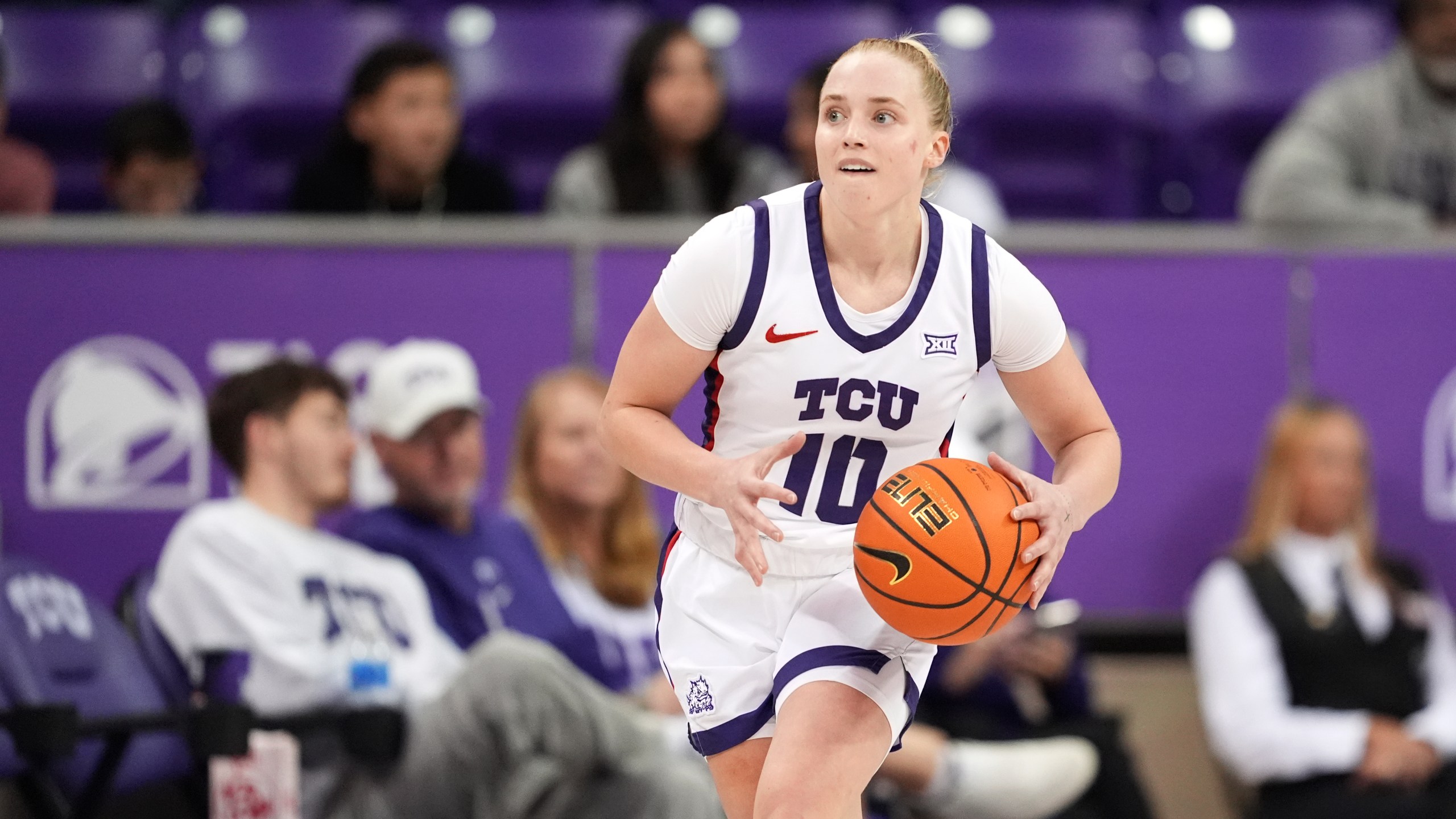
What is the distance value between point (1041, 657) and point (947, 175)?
5.80 ft

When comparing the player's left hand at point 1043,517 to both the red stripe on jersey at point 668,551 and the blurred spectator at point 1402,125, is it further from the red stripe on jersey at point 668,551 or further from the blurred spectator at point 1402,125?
the blurred spectator at point 1402,125

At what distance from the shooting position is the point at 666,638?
327 cm

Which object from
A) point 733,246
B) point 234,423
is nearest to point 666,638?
point 733,246

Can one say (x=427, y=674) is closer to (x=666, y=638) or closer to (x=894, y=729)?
(x=666, y=638)

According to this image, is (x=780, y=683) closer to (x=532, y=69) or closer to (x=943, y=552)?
(x=943, y=552)

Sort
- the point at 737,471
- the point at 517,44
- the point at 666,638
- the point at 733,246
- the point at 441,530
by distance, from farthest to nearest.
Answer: the point at 517,44
the point at 441,530
the point at 666,638
the point at 733,246
the point at 737,471

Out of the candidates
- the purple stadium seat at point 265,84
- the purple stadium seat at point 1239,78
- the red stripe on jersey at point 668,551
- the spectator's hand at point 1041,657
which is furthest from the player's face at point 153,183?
the purple stadium seat at point 1239,78

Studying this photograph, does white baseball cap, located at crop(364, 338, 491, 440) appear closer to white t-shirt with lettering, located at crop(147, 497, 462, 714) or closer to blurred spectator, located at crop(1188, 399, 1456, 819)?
white t-shirt with lettering, located at crop(147, 497, 462, 714)

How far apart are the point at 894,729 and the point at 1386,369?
3.91 meters

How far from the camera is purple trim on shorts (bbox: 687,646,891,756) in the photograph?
119 inches

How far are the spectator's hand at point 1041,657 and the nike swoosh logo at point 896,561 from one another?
112 inches

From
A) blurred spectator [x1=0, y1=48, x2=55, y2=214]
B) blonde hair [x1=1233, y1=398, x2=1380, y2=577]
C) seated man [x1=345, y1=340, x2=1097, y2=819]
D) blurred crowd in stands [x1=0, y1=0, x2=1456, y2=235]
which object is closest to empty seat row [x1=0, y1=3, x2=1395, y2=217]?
blurred crowd in stands [x1=0, y1=0, x2=1456, y2=235]

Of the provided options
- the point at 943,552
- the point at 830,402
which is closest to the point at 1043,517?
the point at 943,552

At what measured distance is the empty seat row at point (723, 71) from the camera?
25.2ft
